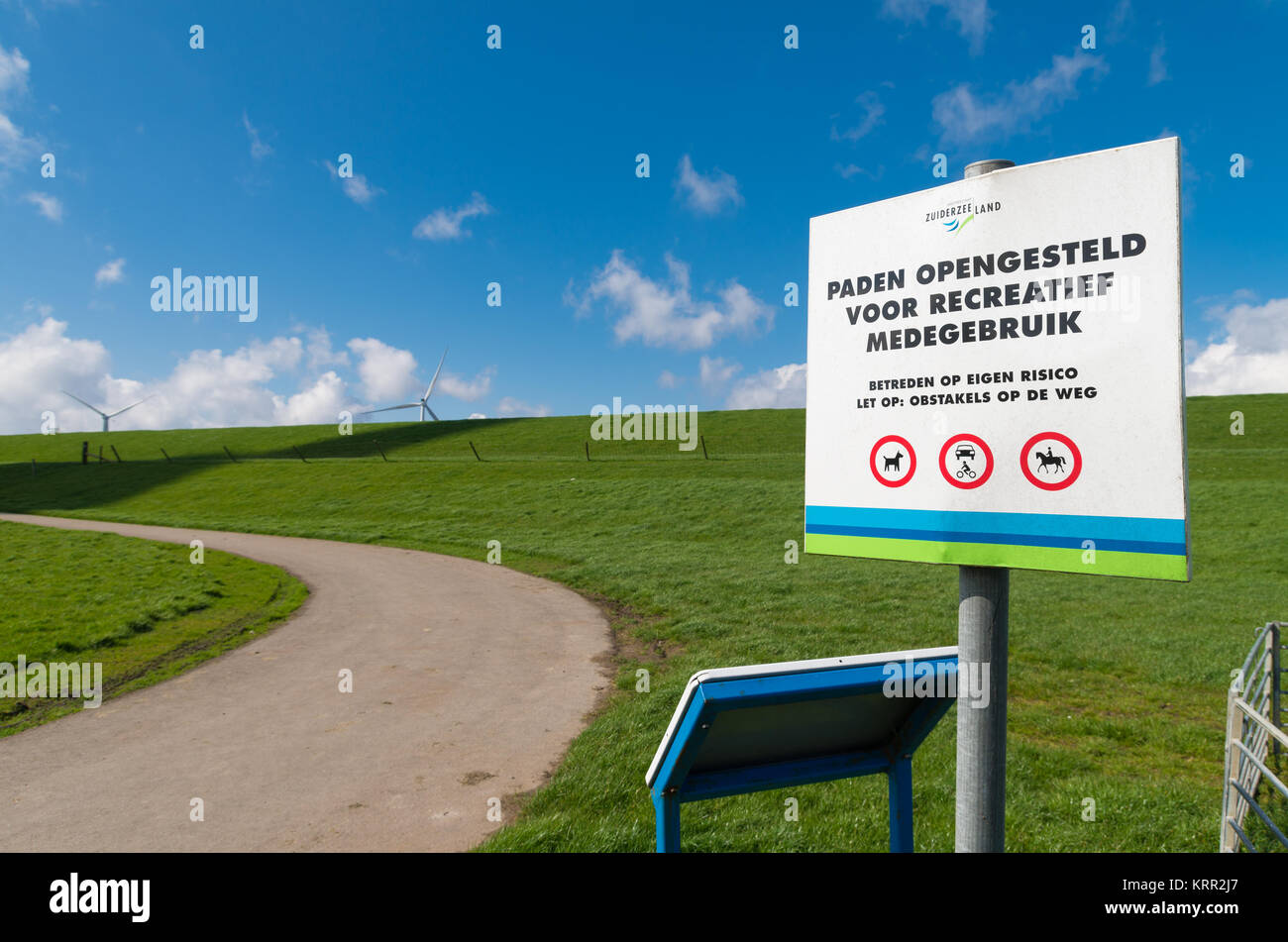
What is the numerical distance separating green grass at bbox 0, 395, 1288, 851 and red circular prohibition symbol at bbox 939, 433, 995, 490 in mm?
3338

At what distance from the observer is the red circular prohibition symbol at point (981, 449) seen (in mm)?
2678

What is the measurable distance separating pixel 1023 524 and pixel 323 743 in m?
7.10

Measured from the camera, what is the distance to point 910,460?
9.41 ft

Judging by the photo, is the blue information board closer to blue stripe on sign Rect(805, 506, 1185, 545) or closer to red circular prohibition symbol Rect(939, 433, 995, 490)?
blue stripe on sign Rect(805, 506, 1185, 545)

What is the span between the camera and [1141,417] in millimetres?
2381

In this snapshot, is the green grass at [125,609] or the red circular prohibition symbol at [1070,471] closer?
the red circular prohibition symbol at [1070,471]

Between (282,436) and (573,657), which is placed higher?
(282,436)

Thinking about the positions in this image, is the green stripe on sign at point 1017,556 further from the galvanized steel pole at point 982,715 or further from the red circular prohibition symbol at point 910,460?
the red circular prohibition symbol at point 910,460

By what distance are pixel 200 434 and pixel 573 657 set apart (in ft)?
316

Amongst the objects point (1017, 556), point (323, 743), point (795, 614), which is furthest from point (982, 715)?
point (795, 614)

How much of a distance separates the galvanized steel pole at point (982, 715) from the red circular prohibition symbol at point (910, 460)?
412 millimetres

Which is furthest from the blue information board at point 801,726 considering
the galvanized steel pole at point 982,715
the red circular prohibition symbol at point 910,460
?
the red circular prohibition symbol at point 910,460

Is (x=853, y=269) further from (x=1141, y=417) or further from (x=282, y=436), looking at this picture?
(x=282, y=436)
